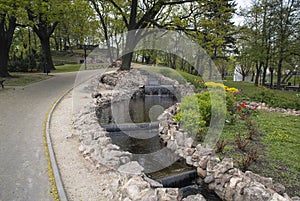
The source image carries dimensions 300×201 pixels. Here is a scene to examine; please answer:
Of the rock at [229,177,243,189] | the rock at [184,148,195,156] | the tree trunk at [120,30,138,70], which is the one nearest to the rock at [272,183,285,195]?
the rock at [229,177,243,189]

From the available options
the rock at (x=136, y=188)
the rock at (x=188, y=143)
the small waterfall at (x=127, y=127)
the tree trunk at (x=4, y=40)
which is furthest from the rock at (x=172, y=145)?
the tree trunk at (x=4, y=40)

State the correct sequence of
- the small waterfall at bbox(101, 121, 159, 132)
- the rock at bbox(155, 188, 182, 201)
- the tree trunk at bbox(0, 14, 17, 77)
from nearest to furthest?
the rock at bbox(155, 188, 182, 201) → the small waterfall at bbox(101, 121, 159, 132) → the tree trunk at bbox(0, 14, 17, 77)

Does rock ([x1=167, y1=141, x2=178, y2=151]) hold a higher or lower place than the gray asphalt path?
lower

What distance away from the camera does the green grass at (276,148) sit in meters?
4.58

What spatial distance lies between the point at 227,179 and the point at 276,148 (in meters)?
2.41

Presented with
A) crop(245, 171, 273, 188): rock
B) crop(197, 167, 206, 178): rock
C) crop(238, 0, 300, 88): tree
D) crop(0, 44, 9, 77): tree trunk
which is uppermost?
crop(238, 0, 300, 88): tree

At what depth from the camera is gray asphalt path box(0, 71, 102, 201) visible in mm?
3658

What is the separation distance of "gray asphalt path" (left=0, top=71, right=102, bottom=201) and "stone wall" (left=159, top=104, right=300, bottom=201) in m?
3.04

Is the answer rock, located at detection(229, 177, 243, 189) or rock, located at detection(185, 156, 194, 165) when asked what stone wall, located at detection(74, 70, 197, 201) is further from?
rock, located at detection(185, 156, 194, 165)

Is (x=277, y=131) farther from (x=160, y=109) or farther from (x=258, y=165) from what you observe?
(x=160, y=109)

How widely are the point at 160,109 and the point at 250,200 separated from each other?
8044mm

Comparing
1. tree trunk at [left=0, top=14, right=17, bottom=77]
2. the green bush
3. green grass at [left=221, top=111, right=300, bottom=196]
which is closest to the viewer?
green grass at [left=221, top=111, right=300, bottom=196]

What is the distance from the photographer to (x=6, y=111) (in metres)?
8.12

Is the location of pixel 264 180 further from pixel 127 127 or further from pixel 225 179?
pixel 127 127
